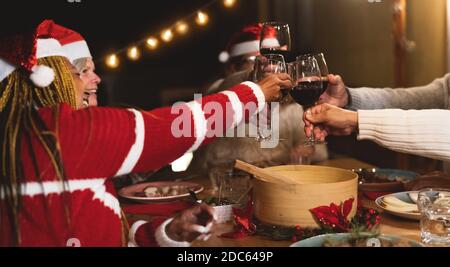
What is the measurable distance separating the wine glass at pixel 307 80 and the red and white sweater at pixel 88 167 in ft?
1.53

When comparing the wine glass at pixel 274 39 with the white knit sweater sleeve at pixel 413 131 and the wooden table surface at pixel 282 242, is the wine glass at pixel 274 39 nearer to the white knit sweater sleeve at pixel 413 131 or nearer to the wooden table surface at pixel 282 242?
the white knit sweater sleeve at pixel 413 131

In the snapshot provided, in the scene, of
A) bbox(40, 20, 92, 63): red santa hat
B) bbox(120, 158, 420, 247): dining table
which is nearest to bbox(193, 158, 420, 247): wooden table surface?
bbox(120, 158, 420, 247): dining table

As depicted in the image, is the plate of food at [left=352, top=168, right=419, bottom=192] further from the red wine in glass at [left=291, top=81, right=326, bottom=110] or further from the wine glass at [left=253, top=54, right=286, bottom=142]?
the wine glass at [left=253, top=54, right=286, bottom=142]

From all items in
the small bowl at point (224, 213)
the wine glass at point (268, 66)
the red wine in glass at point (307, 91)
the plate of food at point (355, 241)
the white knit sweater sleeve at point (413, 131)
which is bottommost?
the small bowl at point (224, 213)

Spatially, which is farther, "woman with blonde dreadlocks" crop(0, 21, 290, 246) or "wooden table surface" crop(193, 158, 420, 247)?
"wooden table surface" crop(193, 158, 420, 247)

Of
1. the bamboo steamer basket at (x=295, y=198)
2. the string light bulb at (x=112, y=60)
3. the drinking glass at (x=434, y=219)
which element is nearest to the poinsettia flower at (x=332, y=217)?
the bamboo steamer basket at (x=295, y=198)

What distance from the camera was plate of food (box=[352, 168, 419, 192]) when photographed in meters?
1.70

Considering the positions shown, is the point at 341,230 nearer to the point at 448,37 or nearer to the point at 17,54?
the point at 17,54

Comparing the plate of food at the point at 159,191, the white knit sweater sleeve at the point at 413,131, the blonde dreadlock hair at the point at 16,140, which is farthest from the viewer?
the plate of food at the point at 159,191

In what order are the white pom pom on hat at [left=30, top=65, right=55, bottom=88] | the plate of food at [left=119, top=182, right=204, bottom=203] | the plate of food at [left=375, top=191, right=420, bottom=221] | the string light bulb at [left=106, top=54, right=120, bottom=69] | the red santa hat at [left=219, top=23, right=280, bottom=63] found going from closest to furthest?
the white pom pom on hat at [left=30, top=65, right=55, bottom=88] < the plate of food at [left=375, top=191, right=420, bottom=221] < the plate of food at [left=119, top=182, right=204, bottom=203] < the red santa hat at [left=219, top=23, right=280, bottom=63] < the string light bulb at [left=106, top=54, right=120, bottom=69]

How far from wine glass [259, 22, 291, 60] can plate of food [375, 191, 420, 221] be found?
24.7 inches

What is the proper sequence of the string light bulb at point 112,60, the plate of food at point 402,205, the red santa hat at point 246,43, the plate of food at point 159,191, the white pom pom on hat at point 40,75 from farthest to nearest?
1. the string light bulb at point 112,60
2. the red santa hat at point 246,43
3. the plate of food at point 159,191
4. the plate of food at point 402,205
5. the white pom pom on hat at point 40,75

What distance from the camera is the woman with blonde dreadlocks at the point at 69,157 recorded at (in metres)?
1.05

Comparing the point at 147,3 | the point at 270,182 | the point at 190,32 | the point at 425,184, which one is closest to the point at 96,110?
the point at 270,182
